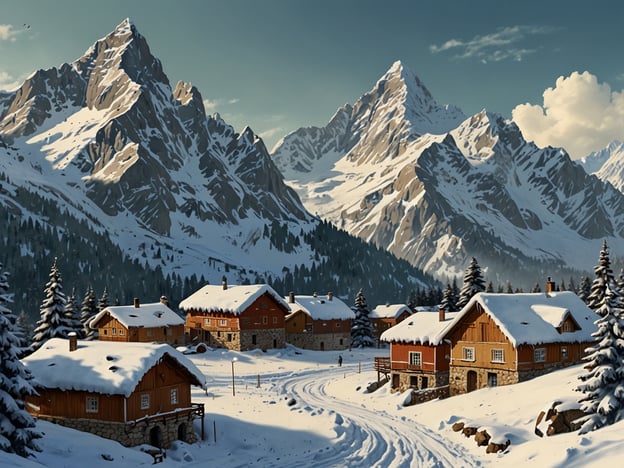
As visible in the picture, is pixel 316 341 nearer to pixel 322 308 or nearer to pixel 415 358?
pixel 322 308

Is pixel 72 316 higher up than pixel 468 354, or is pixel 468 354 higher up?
pixel 72 316

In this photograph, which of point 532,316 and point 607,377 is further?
point 532,316

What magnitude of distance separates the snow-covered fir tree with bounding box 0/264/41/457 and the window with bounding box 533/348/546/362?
3791 centimetres

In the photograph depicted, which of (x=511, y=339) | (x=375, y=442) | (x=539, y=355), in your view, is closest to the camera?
(x=375, y=442)

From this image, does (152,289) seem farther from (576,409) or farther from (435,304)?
(576,409)

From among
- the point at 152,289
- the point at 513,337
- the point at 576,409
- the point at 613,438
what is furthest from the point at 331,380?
the point at 152,289

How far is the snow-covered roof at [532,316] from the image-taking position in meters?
53.2

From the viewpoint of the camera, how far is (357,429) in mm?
44156

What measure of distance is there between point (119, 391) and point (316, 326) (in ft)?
216

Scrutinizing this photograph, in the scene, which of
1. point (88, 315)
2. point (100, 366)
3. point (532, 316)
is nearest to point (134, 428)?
point (100, 366)

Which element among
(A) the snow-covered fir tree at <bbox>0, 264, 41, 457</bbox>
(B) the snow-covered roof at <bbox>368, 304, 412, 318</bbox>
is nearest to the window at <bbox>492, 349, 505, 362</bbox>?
(A) the snow-covered fir tree at <bbox>0, 264, 41, 457</bbox>

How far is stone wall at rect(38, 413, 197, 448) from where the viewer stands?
37250 millimetres

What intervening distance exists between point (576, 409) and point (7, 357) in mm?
29687

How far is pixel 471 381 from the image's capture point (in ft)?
182
